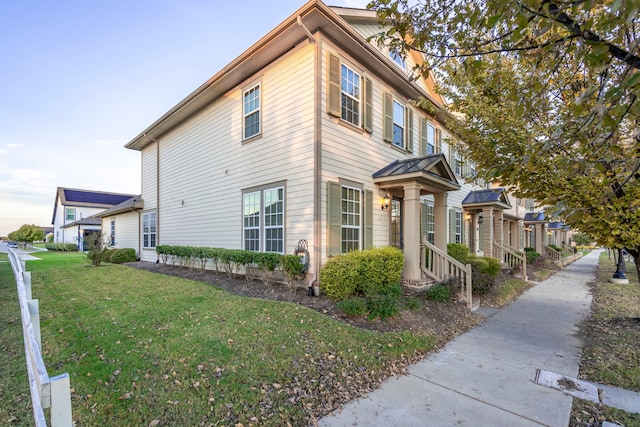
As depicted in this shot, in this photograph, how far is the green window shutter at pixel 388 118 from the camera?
9516 millimetres

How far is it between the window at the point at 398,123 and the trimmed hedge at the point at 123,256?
1400 cm

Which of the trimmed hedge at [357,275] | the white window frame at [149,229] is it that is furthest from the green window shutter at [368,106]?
the white window frame at [149,229]

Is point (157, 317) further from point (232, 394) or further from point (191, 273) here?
point (191, 273)

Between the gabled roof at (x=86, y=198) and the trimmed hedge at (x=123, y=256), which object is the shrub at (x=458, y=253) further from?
the gabled roof at (x=86, y=198)

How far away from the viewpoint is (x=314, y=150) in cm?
729

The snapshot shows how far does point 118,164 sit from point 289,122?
58.7 feet

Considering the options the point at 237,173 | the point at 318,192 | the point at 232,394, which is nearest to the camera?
the point at 232,394

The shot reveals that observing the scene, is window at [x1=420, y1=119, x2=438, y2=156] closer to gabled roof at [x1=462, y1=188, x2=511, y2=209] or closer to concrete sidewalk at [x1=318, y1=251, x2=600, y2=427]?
gabled roof at [x1=462, y1=188, x2=511, y2=209]

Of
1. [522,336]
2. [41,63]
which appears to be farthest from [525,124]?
[41,63]

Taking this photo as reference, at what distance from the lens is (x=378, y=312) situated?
5.72m

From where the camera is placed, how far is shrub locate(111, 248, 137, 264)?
15078 millimetres

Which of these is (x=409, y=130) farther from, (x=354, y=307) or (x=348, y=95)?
(x=354, y=307)

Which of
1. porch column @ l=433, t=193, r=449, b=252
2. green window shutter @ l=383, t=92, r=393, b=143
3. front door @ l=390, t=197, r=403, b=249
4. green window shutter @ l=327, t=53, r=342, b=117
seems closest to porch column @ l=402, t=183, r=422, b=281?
porch column @ l=433, t=193, r=449, b=252

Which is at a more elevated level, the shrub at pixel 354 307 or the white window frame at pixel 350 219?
the white window frame at pixel 350 219
